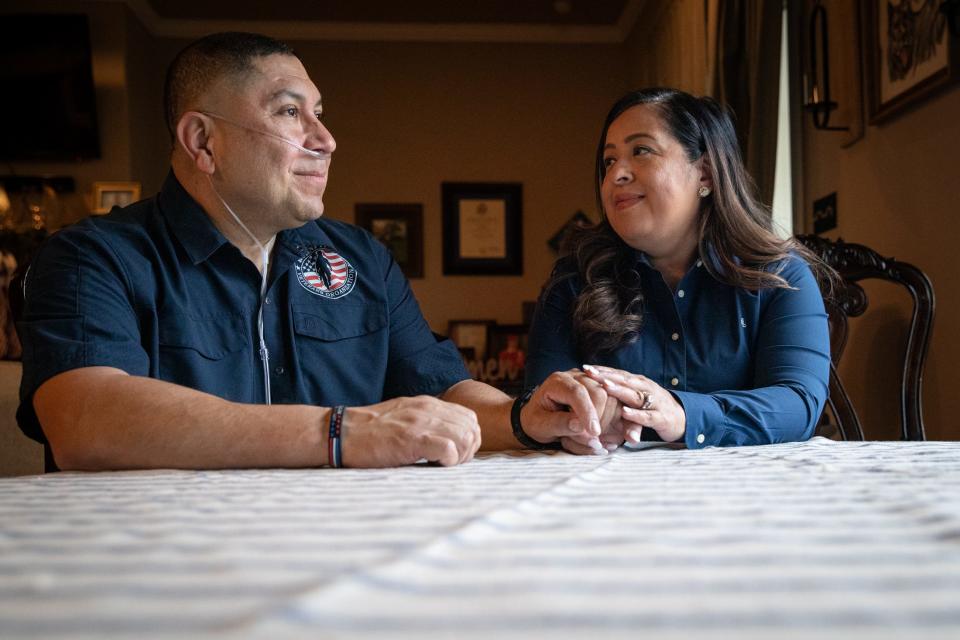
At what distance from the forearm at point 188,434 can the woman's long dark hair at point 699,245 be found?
0.83 metres

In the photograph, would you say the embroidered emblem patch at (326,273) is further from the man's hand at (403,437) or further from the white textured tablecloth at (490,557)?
the white textured tablecloth at (490,557)

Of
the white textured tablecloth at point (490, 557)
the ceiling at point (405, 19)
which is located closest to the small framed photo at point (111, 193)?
the ceiling at point (405, 19)

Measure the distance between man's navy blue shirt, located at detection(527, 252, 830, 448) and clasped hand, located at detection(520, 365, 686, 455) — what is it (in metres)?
0.28

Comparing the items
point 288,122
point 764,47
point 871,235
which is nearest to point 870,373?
point 871,235

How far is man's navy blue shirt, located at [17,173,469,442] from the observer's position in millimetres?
1333

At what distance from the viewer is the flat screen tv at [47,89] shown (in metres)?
5.11

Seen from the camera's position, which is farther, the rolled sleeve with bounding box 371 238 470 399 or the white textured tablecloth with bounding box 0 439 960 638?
the rolled sleeve with bounding box 371 238 470 399

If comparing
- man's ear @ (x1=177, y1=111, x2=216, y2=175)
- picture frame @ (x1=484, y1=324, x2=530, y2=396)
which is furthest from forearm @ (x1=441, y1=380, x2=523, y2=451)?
picture frame @ (x1=484, y1=324, x2=530, y2=396)

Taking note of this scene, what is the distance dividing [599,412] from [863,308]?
50.9 inches

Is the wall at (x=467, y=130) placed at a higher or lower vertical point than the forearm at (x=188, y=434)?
higher

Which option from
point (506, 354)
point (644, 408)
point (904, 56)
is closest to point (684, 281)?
point (644, 408)

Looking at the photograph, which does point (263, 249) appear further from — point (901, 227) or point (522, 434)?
point (901, 227)

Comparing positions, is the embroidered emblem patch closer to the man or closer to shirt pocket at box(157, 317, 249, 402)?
the man

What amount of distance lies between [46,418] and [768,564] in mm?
1084
